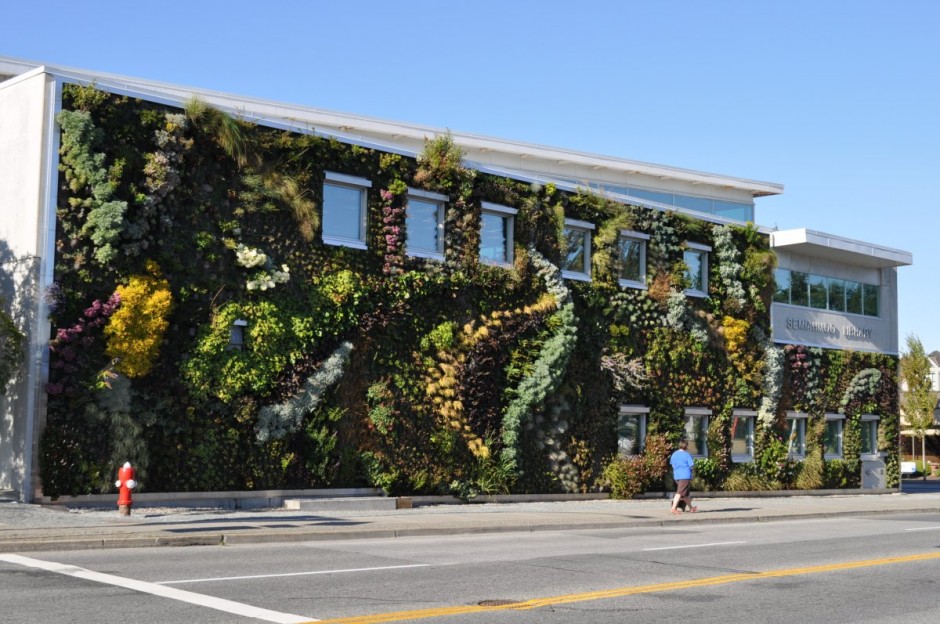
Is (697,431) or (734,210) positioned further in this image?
(734,210)

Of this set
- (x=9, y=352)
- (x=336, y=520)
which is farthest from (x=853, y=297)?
(x=9, y=352)

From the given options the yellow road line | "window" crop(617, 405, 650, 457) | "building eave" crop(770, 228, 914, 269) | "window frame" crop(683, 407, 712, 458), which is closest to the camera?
the yellow road line

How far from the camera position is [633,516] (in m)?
22.5

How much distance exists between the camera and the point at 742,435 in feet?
108

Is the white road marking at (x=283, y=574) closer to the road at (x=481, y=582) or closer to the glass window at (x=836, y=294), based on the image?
Result: the road at (x=481, y=582)

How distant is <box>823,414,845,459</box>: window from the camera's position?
35625 mm

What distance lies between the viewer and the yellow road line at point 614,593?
9.33m

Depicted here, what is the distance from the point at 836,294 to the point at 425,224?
17517 millimetres

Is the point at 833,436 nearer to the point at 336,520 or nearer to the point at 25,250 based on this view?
the point at 336,520

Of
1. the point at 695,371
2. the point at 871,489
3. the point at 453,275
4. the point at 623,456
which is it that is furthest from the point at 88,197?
the point at 871,489

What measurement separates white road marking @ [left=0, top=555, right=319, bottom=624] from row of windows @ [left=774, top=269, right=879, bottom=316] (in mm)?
26405

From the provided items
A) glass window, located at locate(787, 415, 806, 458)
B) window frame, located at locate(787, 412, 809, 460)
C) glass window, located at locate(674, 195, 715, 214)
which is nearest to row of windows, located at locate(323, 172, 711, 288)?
window frame, located at locate(787, 412, 809, 460)

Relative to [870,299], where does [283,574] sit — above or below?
below

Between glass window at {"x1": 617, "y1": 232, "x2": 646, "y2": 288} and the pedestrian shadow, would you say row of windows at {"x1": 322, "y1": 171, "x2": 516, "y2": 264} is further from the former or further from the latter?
the pedestrian shadow
